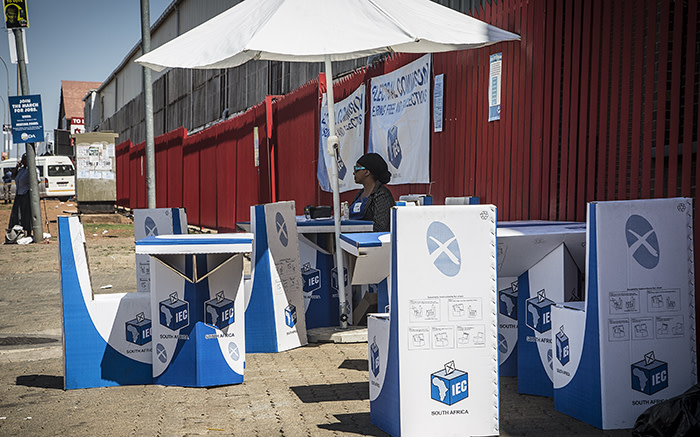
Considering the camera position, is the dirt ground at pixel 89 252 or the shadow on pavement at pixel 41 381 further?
the dirt ground at pixel 89 252

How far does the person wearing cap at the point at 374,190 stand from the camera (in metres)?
6.92

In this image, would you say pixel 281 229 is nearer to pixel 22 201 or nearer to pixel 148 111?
pixel 148 111

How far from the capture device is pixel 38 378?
5605mm

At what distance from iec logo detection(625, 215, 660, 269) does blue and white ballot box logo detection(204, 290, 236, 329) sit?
8.85ft

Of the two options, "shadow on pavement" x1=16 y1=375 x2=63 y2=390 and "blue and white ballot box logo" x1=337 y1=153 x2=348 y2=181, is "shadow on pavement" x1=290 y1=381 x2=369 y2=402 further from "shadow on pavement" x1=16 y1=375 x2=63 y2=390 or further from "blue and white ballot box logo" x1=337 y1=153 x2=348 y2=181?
"blue and white ballot box logo" x1=337 y1=153 x2=348 y2=181

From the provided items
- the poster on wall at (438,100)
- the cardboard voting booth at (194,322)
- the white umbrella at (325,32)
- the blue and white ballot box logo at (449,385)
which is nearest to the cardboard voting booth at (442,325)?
the blue and white ballot box logo at (449,385)

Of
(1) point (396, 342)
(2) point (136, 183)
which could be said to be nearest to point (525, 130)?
(1) point (396, 342)

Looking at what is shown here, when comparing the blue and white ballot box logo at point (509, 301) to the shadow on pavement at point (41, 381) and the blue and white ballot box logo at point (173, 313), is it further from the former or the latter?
the shadow on pavement at point (41, 381)

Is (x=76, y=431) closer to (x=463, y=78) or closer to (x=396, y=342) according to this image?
(x=396, y=342)

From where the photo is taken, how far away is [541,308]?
15.5ft

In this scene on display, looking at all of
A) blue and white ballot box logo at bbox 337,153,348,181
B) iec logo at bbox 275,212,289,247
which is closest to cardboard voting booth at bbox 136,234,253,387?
iec logo at bbox 275,212,289,247

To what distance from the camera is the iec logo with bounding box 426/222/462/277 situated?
157 inches

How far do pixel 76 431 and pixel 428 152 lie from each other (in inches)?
220

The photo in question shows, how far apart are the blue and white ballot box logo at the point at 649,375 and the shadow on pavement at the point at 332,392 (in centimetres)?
165
